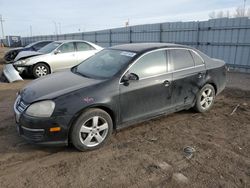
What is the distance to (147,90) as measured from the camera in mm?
4156

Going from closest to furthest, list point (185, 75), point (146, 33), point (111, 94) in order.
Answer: point (111, 94) < point (185, 75) < point (146, 33)

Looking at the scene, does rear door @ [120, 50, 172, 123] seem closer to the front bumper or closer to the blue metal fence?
the front bumper

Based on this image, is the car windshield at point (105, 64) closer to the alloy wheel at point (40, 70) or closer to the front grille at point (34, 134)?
the front grille at point (34, 134)

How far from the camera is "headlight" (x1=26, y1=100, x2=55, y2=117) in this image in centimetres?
335

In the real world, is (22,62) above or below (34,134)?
above

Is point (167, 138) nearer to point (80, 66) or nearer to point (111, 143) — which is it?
point (111, 143)

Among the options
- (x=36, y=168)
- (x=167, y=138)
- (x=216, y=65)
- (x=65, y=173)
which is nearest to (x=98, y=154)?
(x=65, y=173)

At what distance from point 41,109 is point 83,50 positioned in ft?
24.1

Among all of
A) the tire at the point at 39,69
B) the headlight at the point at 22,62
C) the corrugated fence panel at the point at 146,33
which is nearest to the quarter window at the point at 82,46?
the tire at the point at 39,69

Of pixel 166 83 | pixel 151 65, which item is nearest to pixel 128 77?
pixel 151 65

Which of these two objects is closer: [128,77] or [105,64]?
[128,77]

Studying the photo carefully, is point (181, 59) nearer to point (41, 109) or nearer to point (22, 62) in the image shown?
point (41, 109)

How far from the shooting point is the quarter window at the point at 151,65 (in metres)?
4.13

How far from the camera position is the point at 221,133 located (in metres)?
4.35
